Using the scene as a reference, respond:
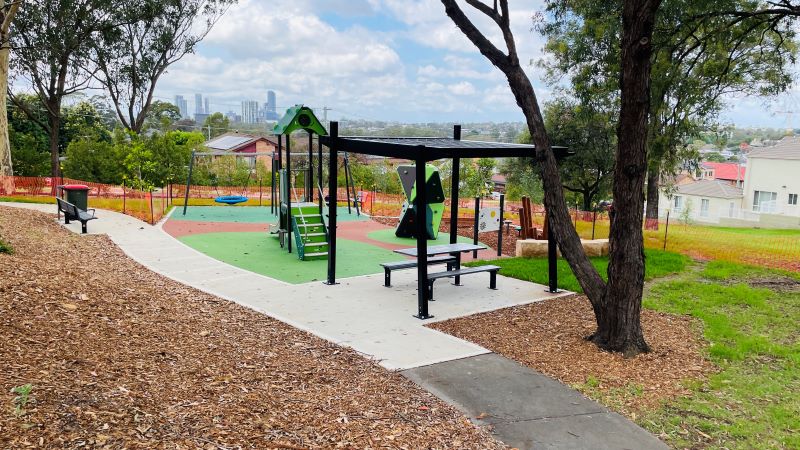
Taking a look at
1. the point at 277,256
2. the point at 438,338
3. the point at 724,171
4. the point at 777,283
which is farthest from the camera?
the point at 724,171

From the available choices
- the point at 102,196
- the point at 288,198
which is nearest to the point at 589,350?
the point at 288,198

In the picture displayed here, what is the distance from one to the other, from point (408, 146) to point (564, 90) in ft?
62.5

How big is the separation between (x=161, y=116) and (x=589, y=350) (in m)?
63.0

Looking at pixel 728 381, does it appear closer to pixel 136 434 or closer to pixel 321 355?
pixel 321 355

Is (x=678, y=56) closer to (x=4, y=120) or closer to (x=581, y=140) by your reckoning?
(x=581, y=140)

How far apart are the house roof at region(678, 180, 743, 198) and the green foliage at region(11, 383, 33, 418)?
2427 inches

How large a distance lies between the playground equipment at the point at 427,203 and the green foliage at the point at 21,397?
11.3 metres

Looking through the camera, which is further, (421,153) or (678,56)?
(678,56)

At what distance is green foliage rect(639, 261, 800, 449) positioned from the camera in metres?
4.62

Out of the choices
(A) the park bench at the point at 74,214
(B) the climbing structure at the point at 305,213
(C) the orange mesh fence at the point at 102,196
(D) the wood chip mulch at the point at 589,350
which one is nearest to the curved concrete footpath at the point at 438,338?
(D) the wood chip mulch at the point at 589,350

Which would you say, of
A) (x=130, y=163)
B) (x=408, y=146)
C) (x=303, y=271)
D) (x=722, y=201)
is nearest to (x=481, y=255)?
(x=303, y=271)

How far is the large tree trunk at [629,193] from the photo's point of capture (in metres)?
5.86

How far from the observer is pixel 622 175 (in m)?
6.10

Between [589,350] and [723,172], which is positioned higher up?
[723,172]
